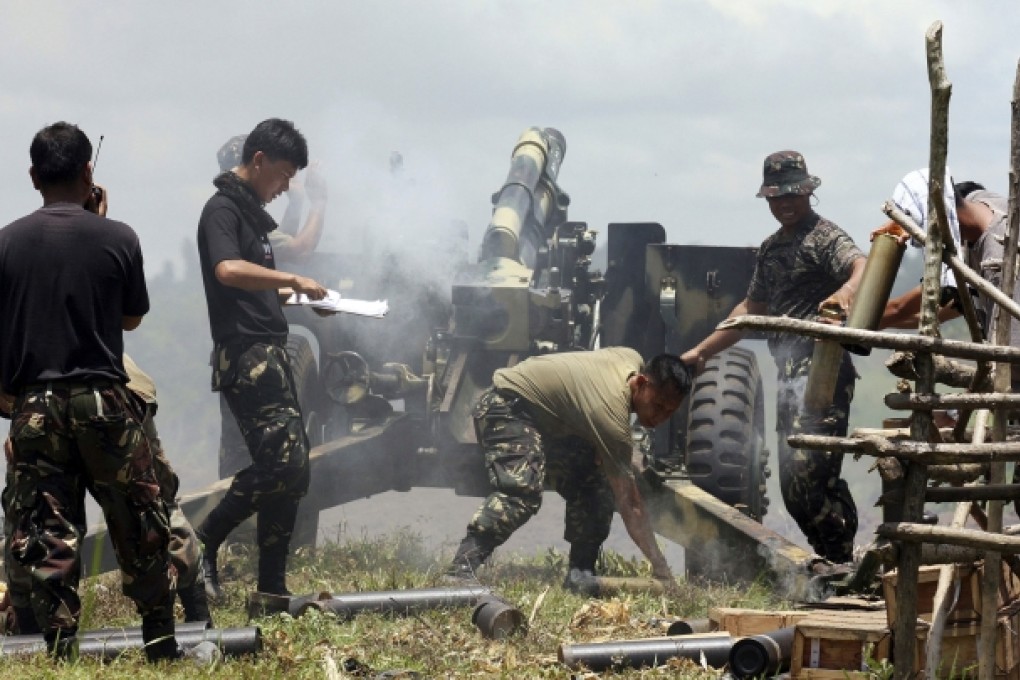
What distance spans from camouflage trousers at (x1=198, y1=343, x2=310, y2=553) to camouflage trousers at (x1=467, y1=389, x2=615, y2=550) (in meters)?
0.98

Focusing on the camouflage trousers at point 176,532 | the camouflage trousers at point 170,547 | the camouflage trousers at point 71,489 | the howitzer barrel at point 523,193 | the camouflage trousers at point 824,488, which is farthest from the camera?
the howitzer barrel at point 523,193

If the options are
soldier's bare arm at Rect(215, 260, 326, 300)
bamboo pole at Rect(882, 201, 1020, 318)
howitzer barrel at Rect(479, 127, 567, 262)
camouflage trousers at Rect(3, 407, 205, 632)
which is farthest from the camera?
howitzer barrel at Rect(479, 127, 567, 262)

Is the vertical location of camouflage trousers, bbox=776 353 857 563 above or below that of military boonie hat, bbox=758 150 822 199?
below

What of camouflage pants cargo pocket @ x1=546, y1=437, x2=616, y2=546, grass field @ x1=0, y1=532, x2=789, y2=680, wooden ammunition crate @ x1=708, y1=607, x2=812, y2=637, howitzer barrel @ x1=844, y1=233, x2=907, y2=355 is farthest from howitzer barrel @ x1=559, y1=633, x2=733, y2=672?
camouflage pants cargo pocket @ x1=546, y1=437, x2=616, y2=546

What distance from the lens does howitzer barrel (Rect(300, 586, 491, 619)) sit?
270 inches

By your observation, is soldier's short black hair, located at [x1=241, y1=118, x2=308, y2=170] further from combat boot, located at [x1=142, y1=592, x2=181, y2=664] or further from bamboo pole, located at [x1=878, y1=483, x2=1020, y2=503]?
bamboo pole, located at [x1=878, y1=483, x2=1020, y2=503]

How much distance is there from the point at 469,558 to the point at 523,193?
4394 mm

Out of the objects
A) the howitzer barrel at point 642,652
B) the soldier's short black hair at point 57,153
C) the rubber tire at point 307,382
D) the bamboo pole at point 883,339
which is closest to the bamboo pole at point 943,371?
the bamboo pole at point 883,339

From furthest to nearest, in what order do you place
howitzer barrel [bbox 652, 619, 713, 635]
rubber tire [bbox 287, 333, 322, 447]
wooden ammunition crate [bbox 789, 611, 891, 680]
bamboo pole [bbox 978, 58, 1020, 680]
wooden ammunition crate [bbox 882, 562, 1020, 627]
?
rubber tire [bbox 287, 333, 322, 447], howitzer barrel [bbox 652, 619, 713, 635], wooden ammunition crate [bbox 789, 611, 891, 680], wooden ammunition crate [bbox 882, 562, 1020, 627], bamboo pole [bbox 978, 58, 1020, 680]

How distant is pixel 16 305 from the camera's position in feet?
17.8

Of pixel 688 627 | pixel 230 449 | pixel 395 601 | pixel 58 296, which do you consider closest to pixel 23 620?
pixel 58 296

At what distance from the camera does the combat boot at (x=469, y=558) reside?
25.8 ft

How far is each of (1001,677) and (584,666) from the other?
4.83 feet

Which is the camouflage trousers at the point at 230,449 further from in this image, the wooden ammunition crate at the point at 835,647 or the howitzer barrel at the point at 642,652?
the wooden ammunition crate at the point at 835,647
